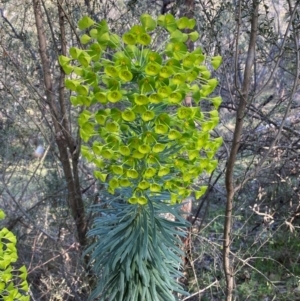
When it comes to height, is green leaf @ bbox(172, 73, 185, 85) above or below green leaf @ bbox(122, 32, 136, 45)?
below

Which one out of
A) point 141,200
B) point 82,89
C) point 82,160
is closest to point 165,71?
point 82,89

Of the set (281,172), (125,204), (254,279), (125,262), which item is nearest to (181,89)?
(125,204)

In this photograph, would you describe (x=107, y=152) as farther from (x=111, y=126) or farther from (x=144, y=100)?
(x=144, y=100)

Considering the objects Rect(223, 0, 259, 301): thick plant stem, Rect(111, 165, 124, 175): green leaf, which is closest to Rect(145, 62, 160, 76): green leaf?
Rect(111, 165, 124, 175): green leaf

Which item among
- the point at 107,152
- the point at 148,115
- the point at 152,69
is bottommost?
the point at 107,152

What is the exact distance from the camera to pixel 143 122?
4.66 ft

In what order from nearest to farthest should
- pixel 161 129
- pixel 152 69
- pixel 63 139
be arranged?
1. pixel 152 69
2. pixel 161 129
3. pixel 63 139

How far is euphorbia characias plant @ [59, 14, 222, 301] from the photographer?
1.28 metres

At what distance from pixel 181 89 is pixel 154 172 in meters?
0.27

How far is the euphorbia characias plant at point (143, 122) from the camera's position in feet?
4.19

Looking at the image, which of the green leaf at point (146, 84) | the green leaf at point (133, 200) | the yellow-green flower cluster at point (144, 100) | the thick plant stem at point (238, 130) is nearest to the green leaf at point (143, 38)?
the yellow-green flower cluster at point (144, 100)

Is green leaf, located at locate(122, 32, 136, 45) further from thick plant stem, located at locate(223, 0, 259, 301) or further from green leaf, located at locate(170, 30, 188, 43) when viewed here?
thick plant stem, located at locate(223, 0, 259, 301)

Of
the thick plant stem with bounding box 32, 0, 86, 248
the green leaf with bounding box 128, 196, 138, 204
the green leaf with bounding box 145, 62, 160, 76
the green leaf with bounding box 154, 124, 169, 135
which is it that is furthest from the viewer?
the thick plant stem with bounding box 32, 0, 86, 248

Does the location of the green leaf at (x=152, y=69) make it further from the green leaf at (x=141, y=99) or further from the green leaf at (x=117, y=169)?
the green leaf at (x=117, y=169)
